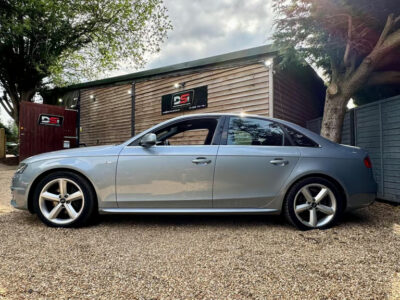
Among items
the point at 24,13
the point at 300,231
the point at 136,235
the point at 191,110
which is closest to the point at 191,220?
the point at 136,235

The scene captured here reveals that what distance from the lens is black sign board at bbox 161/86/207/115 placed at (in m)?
7.87

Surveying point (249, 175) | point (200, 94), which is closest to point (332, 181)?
point (249, 175)

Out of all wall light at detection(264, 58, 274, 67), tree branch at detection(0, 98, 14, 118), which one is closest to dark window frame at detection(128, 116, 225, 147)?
wall light at detection(264, 58, 274, 67)

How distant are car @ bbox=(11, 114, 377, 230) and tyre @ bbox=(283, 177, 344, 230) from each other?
11mm

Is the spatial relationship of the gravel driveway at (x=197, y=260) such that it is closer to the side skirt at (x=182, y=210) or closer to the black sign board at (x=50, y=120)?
the side skirt at (x=182, y=210)

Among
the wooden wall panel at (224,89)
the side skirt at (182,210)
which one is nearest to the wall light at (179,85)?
the wooden wall panel at (224,89)

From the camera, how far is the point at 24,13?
35.6 ft

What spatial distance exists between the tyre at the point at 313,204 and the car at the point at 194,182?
1cm

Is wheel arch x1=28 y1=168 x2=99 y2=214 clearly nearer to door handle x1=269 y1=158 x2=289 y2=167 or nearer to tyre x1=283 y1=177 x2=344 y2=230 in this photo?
door handle x1=269 y1=158 x2=289 y2=167

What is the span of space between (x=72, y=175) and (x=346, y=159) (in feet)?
10.6

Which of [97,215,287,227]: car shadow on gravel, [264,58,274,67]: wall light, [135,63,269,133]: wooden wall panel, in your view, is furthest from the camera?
[135,63,269,133]: wooden wall panel

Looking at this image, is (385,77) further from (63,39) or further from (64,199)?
(63,39)

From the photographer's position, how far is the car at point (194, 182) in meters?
2.81

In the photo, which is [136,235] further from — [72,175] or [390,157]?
[390,157]
